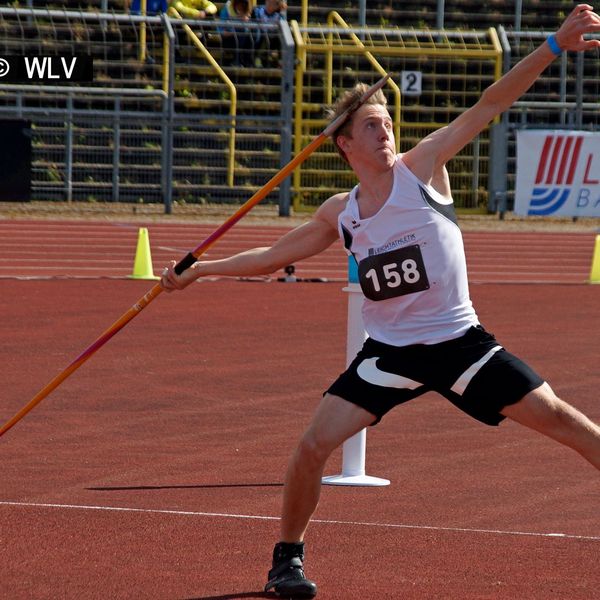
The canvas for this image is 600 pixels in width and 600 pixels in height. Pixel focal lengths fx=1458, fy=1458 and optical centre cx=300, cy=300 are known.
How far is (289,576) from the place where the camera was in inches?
225

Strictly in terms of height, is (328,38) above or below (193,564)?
above

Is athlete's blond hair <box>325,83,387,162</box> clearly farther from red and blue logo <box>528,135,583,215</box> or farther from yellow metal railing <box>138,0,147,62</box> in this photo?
yellow metal railing <box>138,0,147,62</box>

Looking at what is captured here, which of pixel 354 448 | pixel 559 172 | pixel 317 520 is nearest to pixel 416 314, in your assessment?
pixel 317 520

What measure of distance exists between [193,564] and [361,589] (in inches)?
31.5

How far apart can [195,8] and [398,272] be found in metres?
27.4

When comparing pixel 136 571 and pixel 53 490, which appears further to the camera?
pixel 53 490

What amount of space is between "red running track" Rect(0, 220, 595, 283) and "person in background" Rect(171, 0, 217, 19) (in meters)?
6.73

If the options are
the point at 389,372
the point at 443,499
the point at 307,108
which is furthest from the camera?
the point at 307,108

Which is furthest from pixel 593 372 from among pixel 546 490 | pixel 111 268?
pixel 111 268

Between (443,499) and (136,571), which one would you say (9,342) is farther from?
(136,571)

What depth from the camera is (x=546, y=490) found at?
7.88m

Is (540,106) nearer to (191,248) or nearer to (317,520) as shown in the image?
(191,248)

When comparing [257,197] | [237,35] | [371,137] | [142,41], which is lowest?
[257,197]

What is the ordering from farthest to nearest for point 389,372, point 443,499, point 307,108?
1. point 307,108
2. point 443,499
3. point 389,372
